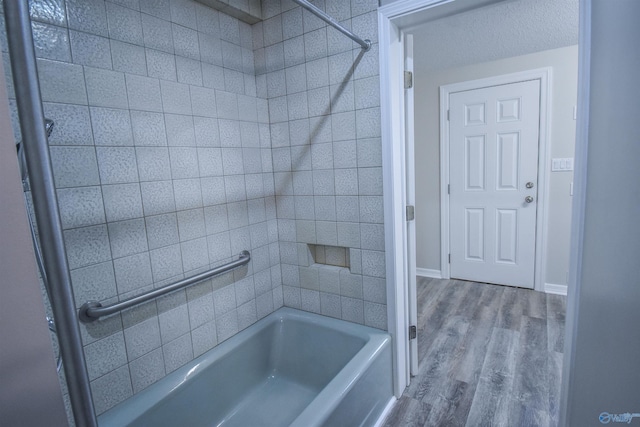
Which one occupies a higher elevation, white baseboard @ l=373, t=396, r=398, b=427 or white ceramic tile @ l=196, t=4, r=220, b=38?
white ceramic tile @ l=196, t=4, r=220, b=38

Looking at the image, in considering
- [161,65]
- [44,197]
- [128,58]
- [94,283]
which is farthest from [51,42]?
[44,197]

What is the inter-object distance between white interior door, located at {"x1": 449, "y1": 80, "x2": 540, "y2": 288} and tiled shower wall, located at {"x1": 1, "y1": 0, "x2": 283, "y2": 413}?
2.10 metres

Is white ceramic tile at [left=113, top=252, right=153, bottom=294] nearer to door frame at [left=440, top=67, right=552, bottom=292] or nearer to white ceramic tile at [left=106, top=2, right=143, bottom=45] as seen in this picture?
white ceramic tile at [left=106, top=2, right=143, bottom=45]

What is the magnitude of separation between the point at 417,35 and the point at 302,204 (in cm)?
150

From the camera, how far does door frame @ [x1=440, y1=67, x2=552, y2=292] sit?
2.61m

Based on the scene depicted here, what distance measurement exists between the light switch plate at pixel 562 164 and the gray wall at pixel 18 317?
330cm

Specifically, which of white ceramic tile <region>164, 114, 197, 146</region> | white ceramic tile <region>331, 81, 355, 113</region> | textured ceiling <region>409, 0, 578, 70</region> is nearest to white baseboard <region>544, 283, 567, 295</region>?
textured ceiling <region>409, 0, 578, 70</region>

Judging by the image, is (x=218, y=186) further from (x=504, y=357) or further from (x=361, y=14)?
(x=504, y=357)

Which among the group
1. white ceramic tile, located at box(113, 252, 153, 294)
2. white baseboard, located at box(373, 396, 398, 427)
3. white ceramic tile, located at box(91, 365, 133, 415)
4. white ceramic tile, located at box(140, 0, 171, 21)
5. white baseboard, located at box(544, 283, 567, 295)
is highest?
white ceramic tile, located at box(140, 0, 171, 21)

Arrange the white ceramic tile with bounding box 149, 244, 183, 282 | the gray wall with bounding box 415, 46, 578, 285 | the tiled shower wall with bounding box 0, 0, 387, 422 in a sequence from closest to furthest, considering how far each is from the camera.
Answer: the tiled shower wall with bounding box 0, 0, 387, 422, the white ceramic tile with bounding box 149, 244, 183, 282, the gray wall with bounding box 415, 46, 578, 285

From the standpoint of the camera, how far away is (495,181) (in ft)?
9.48

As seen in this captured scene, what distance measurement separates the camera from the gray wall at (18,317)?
289mm

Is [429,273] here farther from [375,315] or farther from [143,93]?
[143,93]

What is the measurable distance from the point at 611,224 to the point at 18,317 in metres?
0.78
